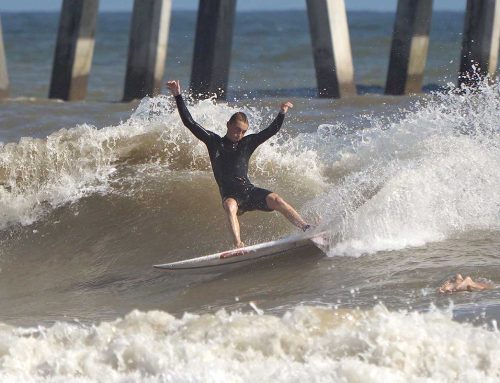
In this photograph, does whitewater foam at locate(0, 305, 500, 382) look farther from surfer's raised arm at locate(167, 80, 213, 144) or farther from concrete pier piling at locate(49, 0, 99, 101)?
concrete pier piling at locate(49, 0, 99, 101)

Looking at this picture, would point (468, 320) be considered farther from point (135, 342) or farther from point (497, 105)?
point (497, 105)

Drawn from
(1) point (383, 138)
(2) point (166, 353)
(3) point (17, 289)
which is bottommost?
(3) point (17, 289)

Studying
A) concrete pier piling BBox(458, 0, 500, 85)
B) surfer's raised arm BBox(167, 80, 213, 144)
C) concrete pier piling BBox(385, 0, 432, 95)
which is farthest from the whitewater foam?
concrete pier piling BBox(385, 0, 432, 95)

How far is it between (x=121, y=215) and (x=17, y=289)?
Answer: 1.70 m

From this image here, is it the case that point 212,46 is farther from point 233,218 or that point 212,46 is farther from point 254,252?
point 254,252

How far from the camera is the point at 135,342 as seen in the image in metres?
6.05

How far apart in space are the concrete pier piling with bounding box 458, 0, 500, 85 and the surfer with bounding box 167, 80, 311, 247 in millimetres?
7602

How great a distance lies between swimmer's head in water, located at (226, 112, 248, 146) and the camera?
29.6 ft

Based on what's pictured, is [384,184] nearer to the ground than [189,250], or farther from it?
farther from it

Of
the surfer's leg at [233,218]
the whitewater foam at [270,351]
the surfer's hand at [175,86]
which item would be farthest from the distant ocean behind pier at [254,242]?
the surfer's hand at [175,86]

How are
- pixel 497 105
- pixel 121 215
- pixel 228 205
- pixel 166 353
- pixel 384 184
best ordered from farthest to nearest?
pixel 497 105
pixel 121 215
pixel 384 184
pixel 228 205
pixel 166 353

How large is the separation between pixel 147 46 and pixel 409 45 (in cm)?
393

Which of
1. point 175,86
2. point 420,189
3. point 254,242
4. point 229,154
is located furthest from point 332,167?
point 175,86

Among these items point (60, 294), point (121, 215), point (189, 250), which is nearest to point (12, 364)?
point (60, 294)
